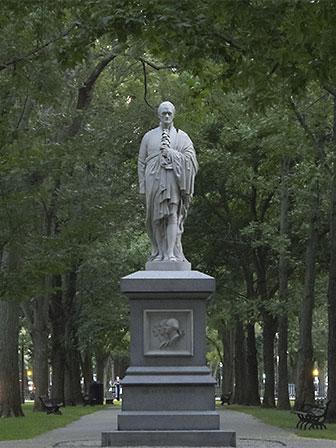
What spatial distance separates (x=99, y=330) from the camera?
115 ft

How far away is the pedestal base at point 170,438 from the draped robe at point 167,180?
292 cm

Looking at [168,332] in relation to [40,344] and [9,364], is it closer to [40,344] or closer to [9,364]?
[9,364]

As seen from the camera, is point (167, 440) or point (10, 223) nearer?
point (167, 440)

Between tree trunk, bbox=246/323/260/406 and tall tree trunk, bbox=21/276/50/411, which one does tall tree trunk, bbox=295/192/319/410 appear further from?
tall tree trunk, bbox=21/276/50/411

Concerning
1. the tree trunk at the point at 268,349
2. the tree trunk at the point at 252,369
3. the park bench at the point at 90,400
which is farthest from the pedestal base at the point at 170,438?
the park bench at the point at 90,400

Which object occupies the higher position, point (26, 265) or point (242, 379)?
point (26, 265)

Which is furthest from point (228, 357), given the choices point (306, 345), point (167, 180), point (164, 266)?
point (164, 266)

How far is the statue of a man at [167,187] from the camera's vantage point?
1375 cm

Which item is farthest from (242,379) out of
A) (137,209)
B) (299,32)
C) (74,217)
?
(299,32)

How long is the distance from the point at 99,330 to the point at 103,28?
2387 centimetres

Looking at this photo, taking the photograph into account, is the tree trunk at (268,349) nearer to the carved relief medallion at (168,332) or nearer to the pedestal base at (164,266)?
the pedestal base at (164,266)

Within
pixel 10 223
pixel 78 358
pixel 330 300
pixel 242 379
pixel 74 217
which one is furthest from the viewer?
pixel 78 358

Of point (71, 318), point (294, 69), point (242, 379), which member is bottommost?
point (242, 379)

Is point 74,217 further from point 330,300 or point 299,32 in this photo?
point 299,32
